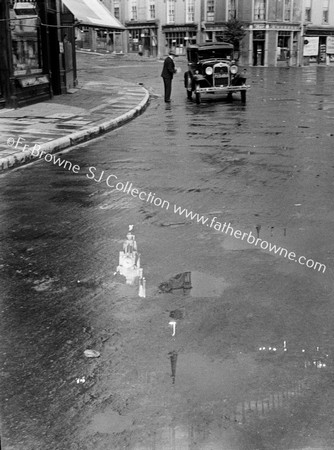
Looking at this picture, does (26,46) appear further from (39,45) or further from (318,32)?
(318,32)

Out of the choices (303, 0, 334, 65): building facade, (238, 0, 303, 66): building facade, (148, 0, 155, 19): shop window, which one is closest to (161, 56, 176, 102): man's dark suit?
(238, 0, 303, 66): building facade

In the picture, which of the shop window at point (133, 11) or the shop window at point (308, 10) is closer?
the shop window at point (308, 10)

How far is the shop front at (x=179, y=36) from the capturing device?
215 feet

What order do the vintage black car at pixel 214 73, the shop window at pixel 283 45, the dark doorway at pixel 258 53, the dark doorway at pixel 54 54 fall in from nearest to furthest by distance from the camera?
the dark doorway at pixel 54 54, the vintage black car at pixel 214 73, the dark doorway at pixel 258 53, the shop window at pixel 283 45

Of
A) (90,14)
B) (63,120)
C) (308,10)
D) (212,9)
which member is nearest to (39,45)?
(90,14)

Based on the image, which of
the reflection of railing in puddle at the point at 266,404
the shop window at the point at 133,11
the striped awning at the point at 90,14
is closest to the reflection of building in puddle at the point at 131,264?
the reflection of railing in puddle at the point at 266,404

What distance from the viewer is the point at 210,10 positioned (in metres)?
64.4

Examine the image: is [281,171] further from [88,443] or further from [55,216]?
[88,443]

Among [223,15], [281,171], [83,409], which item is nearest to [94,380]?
[83,409]

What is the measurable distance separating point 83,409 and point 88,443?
288mm

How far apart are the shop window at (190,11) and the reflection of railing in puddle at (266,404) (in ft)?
218

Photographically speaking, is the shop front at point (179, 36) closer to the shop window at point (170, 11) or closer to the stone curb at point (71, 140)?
the shop window at point (170, 11)

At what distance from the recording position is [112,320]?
432 centimetres

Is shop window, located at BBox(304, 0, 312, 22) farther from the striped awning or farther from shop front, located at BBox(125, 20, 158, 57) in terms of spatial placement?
the striped awning
